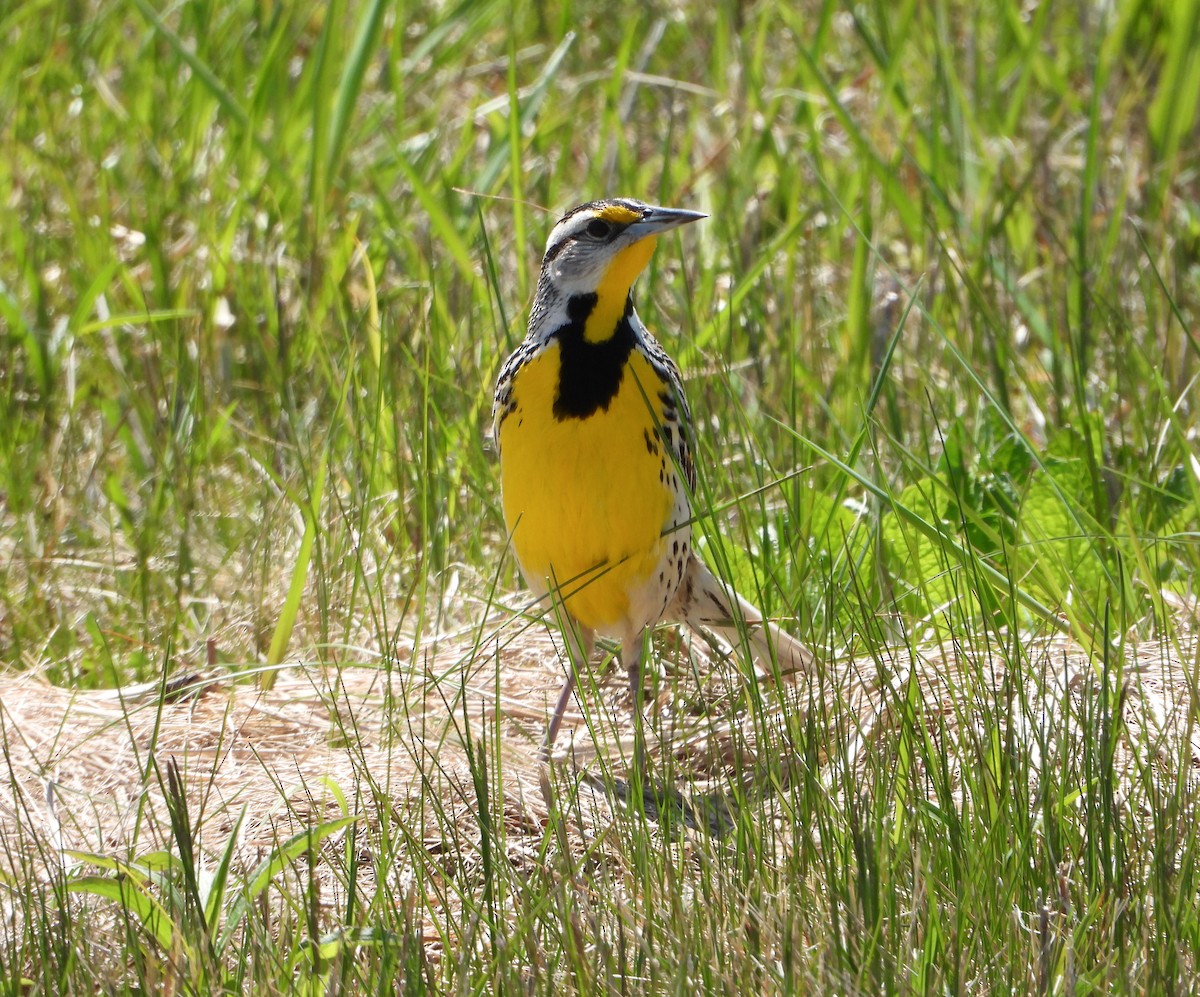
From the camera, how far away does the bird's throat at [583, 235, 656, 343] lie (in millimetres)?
3523

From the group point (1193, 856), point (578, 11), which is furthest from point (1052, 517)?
point (578, 11)

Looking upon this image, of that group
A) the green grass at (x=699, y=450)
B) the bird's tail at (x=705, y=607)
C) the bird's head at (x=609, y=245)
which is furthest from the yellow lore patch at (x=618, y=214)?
the bird's tail at (x=705, y=607)

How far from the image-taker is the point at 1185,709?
3.22 m

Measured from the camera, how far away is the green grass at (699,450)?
249cm

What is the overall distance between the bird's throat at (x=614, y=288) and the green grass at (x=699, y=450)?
0.26m

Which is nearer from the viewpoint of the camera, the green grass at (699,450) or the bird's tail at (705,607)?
the green grass at (699,450)

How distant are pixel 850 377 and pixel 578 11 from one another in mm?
3353

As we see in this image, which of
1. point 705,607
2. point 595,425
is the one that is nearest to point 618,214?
point 595,425

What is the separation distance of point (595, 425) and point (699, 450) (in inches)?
15.6

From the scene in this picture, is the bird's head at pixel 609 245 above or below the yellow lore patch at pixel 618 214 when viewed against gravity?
below

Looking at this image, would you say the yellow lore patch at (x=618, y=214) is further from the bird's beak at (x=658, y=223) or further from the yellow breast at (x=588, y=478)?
the yellow breast at (x=588, y=478)

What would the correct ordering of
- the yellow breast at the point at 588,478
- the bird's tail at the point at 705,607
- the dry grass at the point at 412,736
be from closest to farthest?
the dry grass at the point at 412,736 → the yellow breast at the point at 588,478 → the bird's tail at the point at 705,607

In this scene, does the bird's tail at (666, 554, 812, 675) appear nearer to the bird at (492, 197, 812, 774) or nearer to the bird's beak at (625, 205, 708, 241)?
the bird at (492, 197, 812, 774)

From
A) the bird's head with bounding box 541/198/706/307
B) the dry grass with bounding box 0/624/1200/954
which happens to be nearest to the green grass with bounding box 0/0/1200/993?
the dry grass with bounding box 0/624/1200/954
